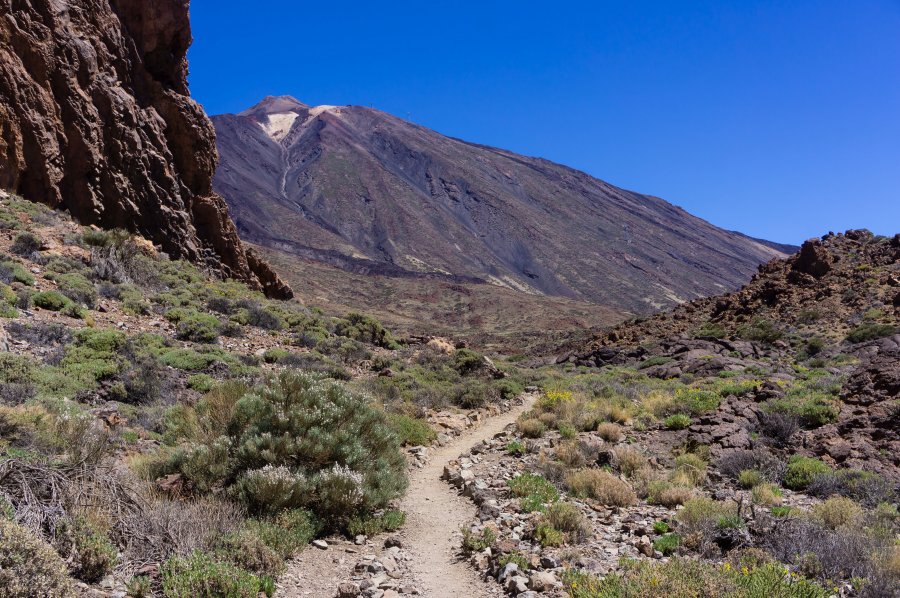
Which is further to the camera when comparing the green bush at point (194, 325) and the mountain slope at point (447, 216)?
the mountain slope at point (447, 216)

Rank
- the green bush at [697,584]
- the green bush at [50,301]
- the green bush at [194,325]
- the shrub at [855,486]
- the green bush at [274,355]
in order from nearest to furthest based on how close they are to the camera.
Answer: the green bush at [697,584], the shrub at [855,486], the green bush at [50,301], the green bush at [194,325], the green bush at [274,355]

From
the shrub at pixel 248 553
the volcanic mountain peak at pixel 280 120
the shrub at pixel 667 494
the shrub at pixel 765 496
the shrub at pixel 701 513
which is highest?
the volcanic mountain peak at pixel 280 120

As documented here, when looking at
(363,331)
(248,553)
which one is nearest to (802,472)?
(248,553)

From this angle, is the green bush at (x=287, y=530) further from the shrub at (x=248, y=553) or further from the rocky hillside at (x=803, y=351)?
the rocky hillside at (x=803, y=351)

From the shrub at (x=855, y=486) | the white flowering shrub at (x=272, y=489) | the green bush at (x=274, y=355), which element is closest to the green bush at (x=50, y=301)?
the green bush at (x=274, y=355)

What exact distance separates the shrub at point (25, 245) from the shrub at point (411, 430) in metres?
10.5

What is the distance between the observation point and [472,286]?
270 ft

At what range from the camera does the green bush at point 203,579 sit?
3443 millimetres

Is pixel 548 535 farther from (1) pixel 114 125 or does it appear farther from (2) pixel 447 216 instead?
(2) pixel 447 216

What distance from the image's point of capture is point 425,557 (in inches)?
203

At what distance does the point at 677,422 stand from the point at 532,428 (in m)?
2.69

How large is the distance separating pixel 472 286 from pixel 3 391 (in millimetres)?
76548

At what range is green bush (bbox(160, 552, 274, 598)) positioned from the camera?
11.3 feet

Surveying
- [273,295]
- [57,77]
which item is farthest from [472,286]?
[57,77]
